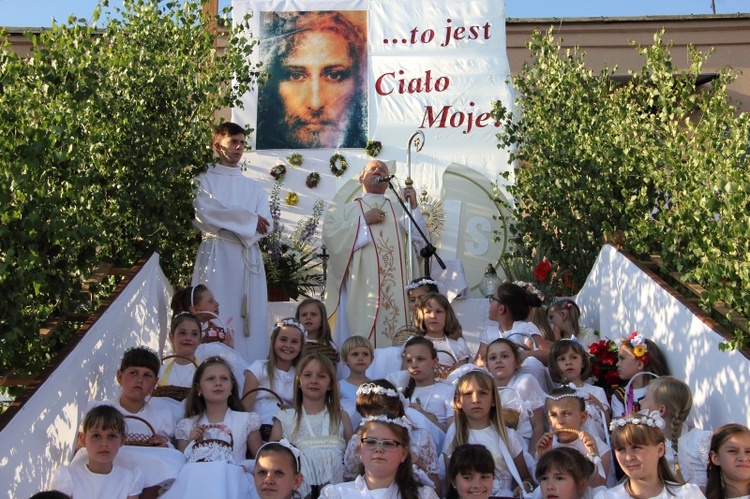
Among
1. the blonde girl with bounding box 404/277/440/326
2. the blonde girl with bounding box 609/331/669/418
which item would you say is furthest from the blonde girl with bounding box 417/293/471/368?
the blonde girl with bounding box 609/331/669/418

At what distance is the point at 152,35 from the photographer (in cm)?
945

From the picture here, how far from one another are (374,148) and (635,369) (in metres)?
5.75

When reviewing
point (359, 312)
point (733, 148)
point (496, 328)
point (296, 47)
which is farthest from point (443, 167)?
point (733, 148)

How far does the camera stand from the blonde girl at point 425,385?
685 cm

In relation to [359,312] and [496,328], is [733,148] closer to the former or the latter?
[496,328]

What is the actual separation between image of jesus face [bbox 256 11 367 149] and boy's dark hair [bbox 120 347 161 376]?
245 inches

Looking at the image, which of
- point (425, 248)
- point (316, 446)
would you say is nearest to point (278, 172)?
point (425, 248)

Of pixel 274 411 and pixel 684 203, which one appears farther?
pixel 684 203

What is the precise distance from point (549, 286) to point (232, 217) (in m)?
2.90

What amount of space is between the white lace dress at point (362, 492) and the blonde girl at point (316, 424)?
39cm

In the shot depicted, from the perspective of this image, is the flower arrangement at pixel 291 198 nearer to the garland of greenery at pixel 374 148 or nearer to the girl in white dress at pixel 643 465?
the garland of greenery at pixel 374 148

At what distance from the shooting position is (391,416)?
19.5 ft

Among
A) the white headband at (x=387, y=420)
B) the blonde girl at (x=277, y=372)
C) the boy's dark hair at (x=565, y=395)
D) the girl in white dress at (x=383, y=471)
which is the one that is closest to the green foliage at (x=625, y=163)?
the boy's dark hair at (x=565, y=395)

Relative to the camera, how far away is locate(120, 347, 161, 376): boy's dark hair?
635cm
